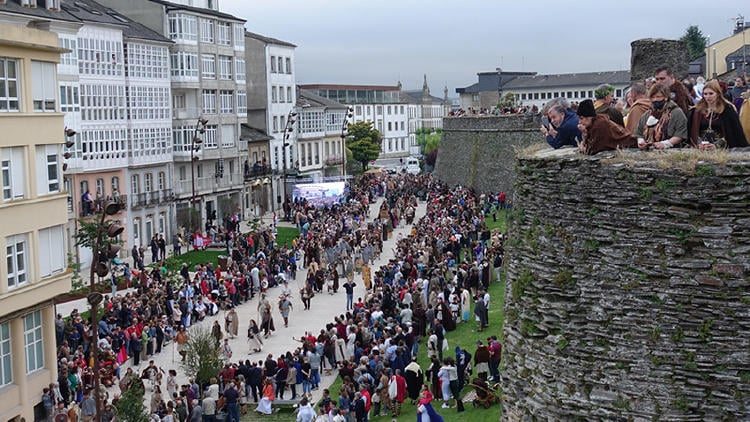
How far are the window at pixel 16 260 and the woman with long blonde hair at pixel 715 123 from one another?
1854cm

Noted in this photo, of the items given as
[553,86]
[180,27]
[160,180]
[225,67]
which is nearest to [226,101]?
[225,67]

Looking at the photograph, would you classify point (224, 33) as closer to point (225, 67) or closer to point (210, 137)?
point (225, 67)

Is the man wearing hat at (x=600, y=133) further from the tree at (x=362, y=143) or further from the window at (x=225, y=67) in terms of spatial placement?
the tree at (x=362, y=143)

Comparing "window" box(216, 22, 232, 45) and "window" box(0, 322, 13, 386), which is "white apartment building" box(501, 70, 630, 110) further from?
"window" box(0, 322, 13, 386)

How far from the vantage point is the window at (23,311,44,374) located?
25547 millimetres

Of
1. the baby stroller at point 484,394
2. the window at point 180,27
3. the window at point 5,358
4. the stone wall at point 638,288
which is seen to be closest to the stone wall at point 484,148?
the window at point 180,27

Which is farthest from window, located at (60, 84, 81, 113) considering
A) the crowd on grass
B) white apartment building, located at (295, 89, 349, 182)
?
white apartment building, located at (295, 89, 349, 182)

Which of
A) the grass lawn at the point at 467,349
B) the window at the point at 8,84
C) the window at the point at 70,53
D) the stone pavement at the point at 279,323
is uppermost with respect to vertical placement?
the window at the point at 70,53

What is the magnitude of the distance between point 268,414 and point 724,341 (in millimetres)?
15332

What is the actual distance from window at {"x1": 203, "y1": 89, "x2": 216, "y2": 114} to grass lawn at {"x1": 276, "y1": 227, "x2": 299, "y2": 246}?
9.26 m

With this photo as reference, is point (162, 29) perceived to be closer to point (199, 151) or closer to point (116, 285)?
point (199, 151)

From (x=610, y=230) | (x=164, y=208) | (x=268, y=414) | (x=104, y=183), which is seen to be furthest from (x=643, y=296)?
(x=164, y=208)

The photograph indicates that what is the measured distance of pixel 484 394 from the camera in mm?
21297

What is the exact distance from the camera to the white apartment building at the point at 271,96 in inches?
3076
